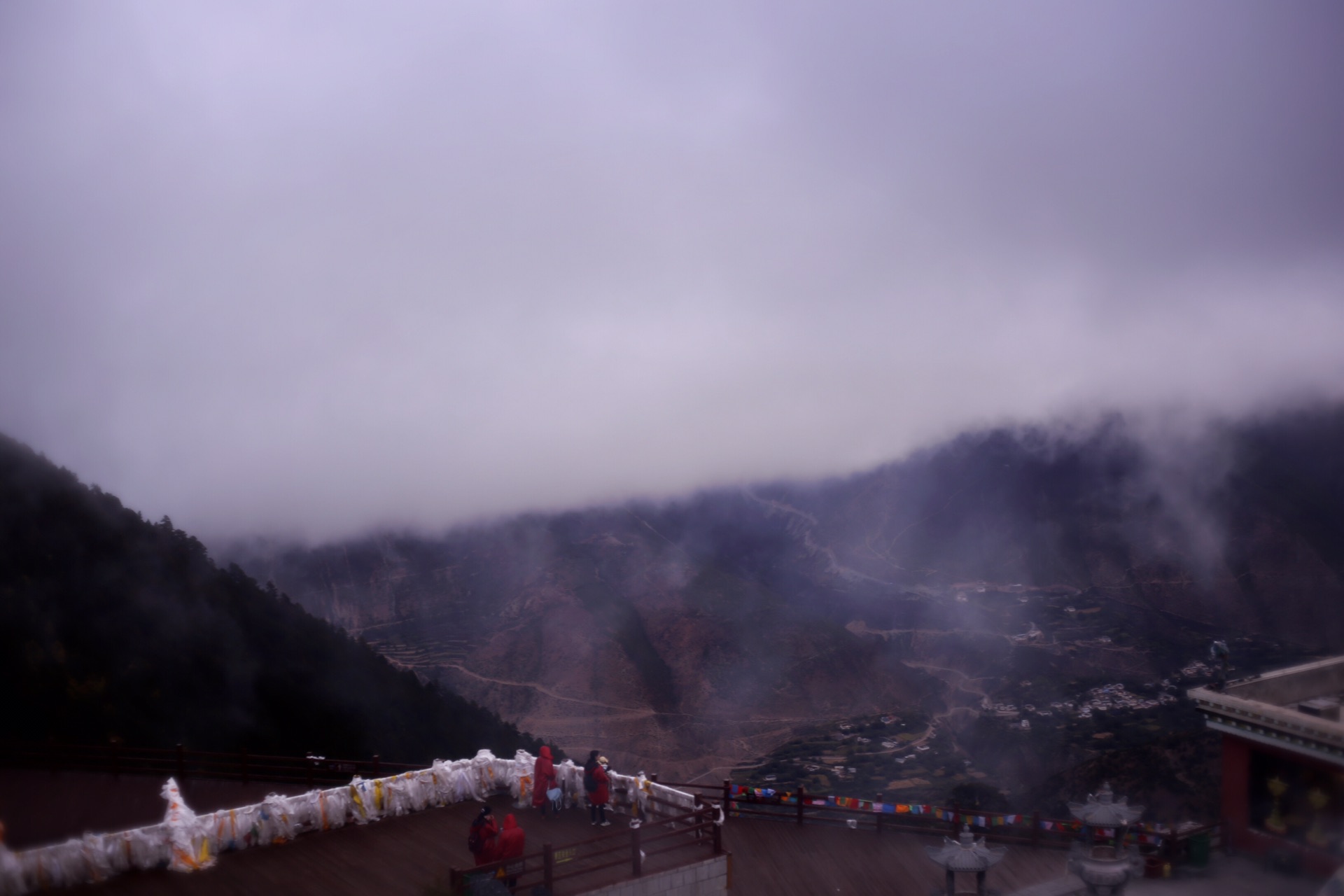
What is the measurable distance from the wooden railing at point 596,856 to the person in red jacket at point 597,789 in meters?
0.68

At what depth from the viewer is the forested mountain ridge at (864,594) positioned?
59.6 metres

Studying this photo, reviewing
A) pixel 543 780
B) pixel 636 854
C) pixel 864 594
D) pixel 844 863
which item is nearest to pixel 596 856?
pixel 636 854

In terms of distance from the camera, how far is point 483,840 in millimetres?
9133

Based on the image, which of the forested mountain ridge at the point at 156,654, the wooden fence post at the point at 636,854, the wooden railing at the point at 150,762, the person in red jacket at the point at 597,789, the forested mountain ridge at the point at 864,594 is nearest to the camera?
the wooden fence post at the point at 636,854

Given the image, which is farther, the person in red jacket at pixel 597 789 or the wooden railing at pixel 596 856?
the person in red jacket at pixel 597 789

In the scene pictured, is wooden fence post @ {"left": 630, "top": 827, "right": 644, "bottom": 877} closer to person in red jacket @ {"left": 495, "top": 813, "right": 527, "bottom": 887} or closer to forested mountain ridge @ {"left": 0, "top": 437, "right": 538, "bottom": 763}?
person in red jacket @ {"left": 495, "top": 813, "right": 527, "bottom": 887}

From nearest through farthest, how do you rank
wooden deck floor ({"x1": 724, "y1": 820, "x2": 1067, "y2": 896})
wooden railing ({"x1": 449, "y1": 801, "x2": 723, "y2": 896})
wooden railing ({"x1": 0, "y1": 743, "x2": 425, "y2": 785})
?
wooden railing ({"x1": 449, "y1": 801, "x2": 723, "y2": 896}) → wooden deck floor ({"x1": 724, "y1": 820, "x2": 1067, "y2": 896}) → wooden railing ({"x1": 0, "y1": 743, "x2": 425, "y2": 785})

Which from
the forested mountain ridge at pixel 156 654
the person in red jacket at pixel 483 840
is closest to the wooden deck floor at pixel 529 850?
the person in red jacket at pixel 483 840

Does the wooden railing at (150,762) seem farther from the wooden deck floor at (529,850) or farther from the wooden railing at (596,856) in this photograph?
the wooden railing at (596,856)

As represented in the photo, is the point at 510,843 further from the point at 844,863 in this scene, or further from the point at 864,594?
the point at 864,594

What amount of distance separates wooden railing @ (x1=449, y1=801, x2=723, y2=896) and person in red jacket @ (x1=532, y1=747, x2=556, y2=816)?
55.6 inches

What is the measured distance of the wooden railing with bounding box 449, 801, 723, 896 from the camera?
27.6 ft

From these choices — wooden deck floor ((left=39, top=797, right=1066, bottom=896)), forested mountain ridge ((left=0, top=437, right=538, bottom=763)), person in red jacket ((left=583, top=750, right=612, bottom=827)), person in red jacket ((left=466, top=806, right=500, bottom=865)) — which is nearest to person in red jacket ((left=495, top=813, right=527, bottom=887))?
person in red jacket ((left=466, top=806, right=500, bottom=865))

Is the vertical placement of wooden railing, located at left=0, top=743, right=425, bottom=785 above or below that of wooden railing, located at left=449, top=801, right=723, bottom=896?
above
